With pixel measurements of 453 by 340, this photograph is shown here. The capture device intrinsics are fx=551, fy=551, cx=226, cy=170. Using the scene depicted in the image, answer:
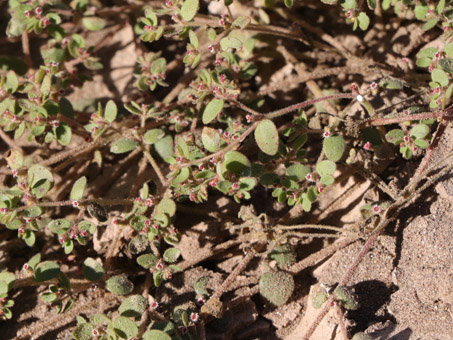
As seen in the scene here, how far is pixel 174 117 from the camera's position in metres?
3.08

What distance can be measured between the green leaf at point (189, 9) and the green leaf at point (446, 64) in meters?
1.18

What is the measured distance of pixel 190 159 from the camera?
8.42 ft

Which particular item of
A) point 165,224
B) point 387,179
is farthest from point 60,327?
point 387,179

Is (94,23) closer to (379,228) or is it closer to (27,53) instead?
(27,53)

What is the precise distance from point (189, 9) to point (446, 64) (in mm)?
1235

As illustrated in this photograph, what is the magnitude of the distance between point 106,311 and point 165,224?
670mm

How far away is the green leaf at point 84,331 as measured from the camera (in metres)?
2.51

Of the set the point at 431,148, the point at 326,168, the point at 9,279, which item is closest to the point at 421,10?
the point at 431,148

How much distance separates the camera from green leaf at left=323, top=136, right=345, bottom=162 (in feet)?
8.00

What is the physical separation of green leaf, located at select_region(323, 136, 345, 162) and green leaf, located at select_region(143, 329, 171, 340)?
1053 millimetres

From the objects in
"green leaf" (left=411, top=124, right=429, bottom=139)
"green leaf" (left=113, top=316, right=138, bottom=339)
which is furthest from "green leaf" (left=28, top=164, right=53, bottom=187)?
"green leaf" (left=411, top=124, right=429, bottom=139)

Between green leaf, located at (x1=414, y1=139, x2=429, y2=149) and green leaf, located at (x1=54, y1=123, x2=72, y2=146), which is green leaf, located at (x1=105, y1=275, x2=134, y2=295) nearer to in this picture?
green leaf, located at (x1=54, y1=123, x2=72, y2=146)

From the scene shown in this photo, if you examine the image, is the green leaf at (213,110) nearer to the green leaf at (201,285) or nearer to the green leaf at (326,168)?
the green leaf at (326,168)

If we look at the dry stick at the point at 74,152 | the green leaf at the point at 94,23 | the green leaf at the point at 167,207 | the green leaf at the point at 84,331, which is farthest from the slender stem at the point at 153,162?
the green leaf at the point at 94,23
